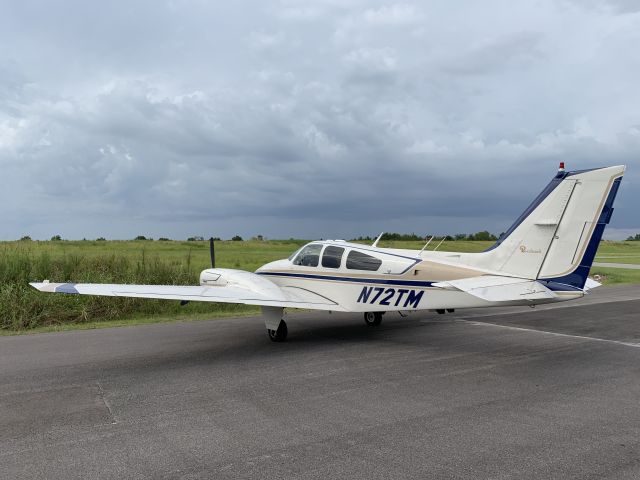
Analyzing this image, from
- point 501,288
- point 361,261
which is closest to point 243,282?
point 361,261

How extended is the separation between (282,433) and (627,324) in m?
11.9

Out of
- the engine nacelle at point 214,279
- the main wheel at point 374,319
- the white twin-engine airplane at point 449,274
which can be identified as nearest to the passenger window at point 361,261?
the white twin-engine airplane at point 449,274

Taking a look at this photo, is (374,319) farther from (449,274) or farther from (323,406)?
(323,406)

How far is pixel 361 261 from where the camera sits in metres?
10.7

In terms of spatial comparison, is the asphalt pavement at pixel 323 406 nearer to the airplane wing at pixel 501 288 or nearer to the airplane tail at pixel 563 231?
the airplane wing at pixel 501 288

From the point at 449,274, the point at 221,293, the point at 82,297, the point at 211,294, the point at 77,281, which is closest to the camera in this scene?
the point at 449,274

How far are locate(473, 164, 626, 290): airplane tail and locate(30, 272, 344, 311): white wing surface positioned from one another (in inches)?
152

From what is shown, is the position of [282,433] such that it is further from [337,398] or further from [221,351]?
[221,351]

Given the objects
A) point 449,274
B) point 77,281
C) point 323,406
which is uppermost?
point 449,274

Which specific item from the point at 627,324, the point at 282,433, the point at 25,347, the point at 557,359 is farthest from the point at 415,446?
the point at 627,324

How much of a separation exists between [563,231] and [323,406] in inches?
232

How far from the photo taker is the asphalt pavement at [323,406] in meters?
4.58

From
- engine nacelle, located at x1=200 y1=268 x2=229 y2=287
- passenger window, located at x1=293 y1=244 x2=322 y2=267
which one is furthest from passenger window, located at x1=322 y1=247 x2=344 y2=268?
engine nacelle, located at x1=200 y1=268 x2=229 y2=287

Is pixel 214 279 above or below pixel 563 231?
below
